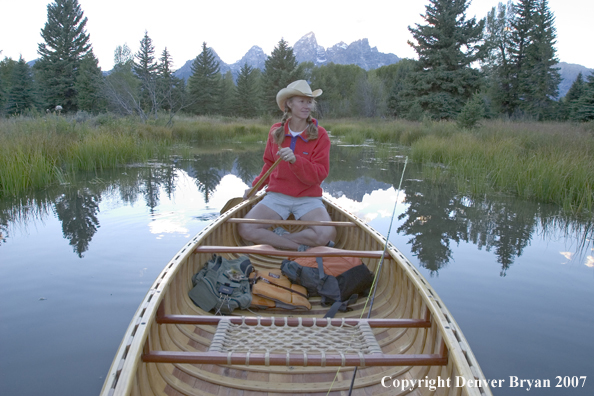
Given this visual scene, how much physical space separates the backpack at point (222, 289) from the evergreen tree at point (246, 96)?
4285cm

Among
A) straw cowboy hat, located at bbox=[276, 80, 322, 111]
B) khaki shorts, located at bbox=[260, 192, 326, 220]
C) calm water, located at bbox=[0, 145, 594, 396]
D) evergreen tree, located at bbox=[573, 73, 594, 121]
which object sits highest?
evergreen tree, located at bbox=[573, 73, 594, 121]

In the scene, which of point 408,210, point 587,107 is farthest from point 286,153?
point 587,107

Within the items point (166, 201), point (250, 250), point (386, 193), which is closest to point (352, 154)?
point (386, 193)

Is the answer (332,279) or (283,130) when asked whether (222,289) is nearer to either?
(332,279)

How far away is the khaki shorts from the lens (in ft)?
12.7

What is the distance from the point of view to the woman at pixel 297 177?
3.62 m

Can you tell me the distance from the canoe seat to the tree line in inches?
478

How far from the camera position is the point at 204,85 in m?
42.3

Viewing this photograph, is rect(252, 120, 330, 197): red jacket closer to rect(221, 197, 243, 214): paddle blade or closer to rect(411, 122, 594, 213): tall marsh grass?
rect(221, 197, 243, 214): paddle blade

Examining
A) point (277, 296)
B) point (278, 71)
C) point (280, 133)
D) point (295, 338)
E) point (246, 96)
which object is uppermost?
point (278, 71)

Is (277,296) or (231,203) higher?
(231,203)

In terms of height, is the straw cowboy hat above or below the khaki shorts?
above

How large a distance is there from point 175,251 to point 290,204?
51.1 inches

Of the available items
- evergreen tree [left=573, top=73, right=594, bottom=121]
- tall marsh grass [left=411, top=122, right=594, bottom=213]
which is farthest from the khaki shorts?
evergreen tree [left=573, top=73, right=594, bottom=121]
